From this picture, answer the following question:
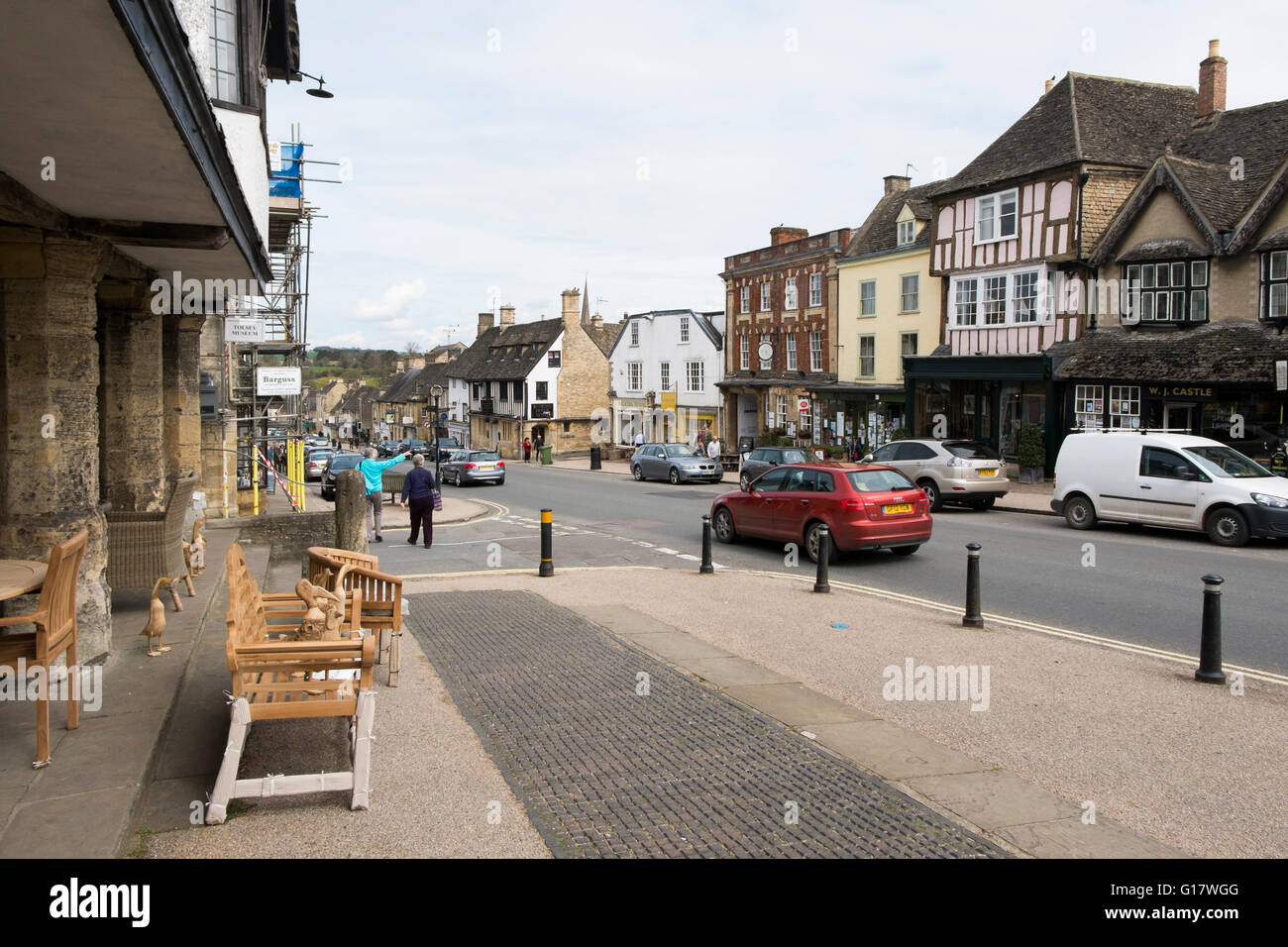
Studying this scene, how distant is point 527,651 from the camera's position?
8570 mm

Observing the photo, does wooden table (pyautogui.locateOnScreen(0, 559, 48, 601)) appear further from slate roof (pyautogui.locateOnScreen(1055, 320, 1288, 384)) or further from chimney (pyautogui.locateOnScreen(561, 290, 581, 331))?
chimney (pyautogui.locateOnScreen(561, 290, 581, 331))

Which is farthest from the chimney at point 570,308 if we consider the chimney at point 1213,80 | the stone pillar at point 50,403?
the stone pillar at point 50,403

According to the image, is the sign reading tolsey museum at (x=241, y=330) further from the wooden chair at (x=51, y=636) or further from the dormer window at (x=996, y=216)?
the dormer window at (x=996, y=216)

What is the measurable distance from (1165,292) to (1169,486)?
11.2 m

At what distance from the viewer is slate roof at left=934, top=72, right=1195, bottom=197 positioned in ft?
94.0

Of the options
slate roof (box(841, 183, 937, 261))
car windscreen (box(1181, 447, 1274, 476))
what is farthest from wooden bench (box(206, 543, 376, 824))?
slate roof (box(841, 183, 937, 261))

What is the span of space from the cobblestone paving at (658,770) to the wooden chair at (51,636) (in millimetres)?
2387

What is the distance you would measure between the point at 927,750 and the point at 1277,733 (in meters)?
2.58

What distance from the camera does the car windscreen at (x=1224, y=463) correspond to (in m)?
17.0

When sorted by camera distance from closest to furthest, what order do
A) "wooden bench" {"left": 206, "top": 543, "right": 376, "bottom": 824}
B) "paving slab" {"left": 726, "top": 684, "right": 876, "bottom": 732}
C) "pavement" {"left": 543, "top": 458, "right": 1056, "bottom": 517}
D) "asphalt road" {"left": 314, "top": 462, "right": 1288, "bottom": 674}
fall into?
"wooden bench" {"left": 206, "top": 543, "right": 376, "bottom": 824}
"paving slab" {"left": 726, "top": 684, "right": 876, "bottom": 732}
"asphalt road" {"left": 314, "top": 462, "right": 1288, "bottom": 674}
"pavement" {"left": 543, "top": 458, "right": 1056, "bottom": 517}

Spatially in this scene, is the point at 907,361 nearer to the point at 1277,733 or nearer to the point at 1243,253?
the point at 1243,253

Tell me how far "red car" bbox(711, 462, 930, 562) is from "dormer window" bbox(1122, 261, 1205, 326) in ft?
48.7
